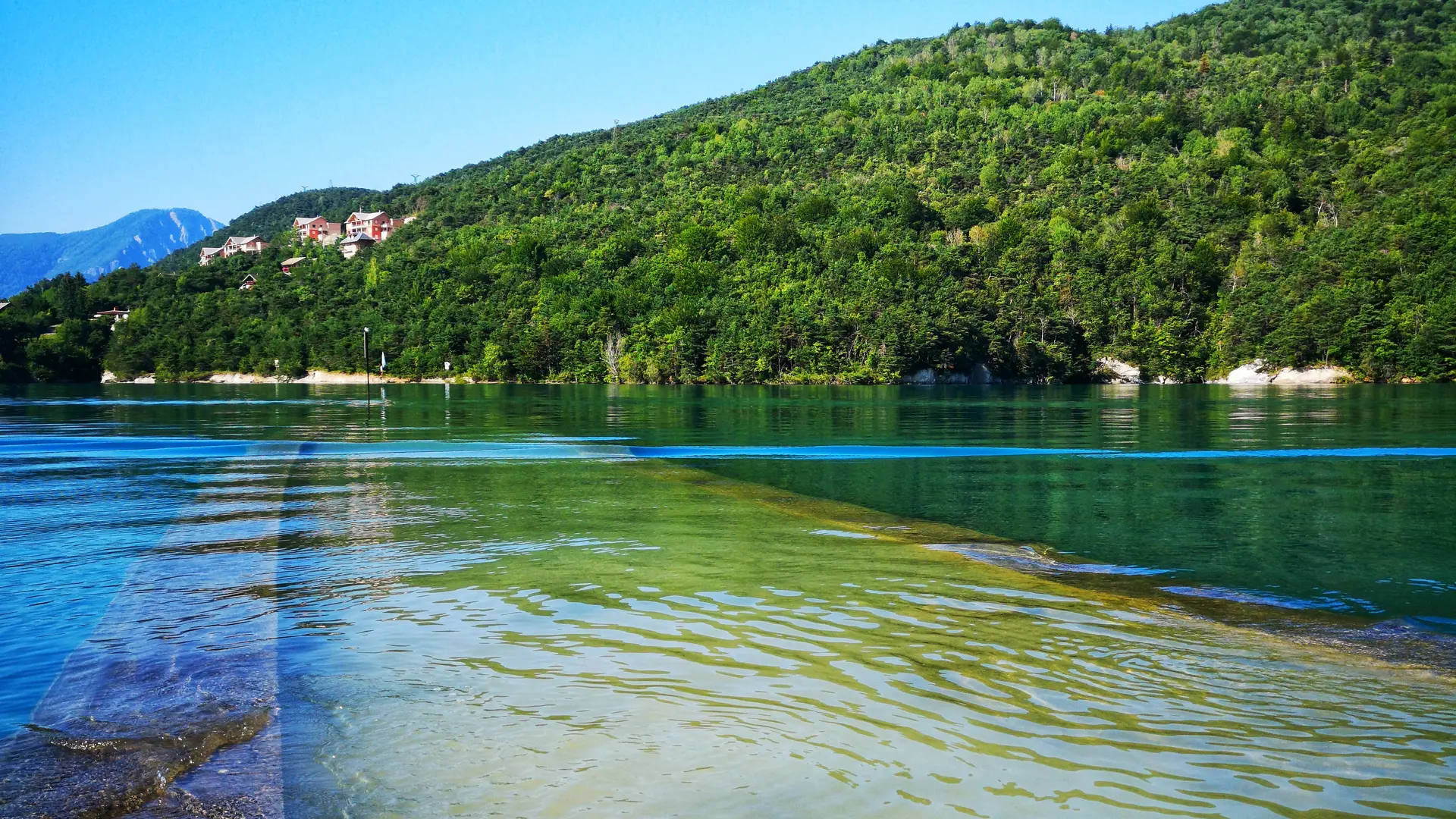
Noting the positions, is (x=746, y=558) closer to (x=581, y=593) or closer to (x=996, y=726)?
(x=581, y=593)

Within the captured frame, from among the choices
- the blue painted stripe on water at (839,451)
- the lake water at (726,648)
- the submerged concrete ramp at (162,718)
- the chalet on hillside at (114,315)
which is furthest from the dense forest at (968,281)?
the submerged concrete ramp at (162,718)

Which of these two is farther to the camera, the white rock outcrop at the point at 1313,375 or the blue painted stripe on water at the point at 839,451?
the white rock outcrop at the point at 1313,375

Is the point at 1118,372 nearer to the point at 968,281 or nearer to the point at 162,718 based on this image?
the point at 968,281

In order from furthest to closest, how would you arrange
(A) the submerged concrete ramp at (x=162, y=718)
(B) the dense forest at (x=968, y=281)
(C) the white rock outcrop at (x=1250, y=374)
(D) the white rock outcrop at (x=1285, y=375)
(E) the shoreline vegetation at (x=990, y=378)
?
(B) the dense forest at (x=968, y=281) < (C) the white rock outcrop at (x=1250, y=374) < (E) the shoreline vegetation at (x=990, y=378) < (D) the white rock outcrop at (x=1285, y=375) < (A) the submerged concrete ramp at (x=162, y=718)

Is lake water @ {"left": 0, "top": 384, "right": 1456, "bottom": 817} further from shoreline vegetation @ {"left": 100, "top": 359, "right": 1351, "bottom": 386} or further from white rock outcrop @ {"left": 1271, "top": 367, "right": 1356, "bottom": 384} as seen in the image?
white rock outcrop @ {"left": 1271, "top": 367, "right": 1356, "bottom": 384}

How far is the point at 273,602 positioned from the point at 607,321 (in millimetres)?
149859

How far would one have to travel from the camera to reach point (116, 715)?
696cm

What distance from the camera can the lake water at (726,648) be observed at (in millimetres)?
5855

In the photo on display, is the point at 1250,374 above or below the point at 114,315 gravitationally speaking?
below

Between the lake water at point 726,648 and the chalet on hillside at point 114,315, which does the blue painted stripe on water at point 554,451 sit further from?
the chalet on hillside at point 114,315

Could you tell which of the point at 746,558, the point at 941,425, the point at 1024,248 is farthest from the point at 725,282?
the point at 746,558

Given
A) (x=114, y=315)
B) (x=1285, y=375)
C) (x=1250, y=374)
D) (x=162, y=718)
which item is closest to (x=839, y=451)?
(x=162, y=718)

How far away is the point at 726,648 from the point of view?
880 centimetres

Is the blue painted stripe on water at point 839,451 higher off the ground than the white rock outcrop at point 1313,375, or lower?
lower
